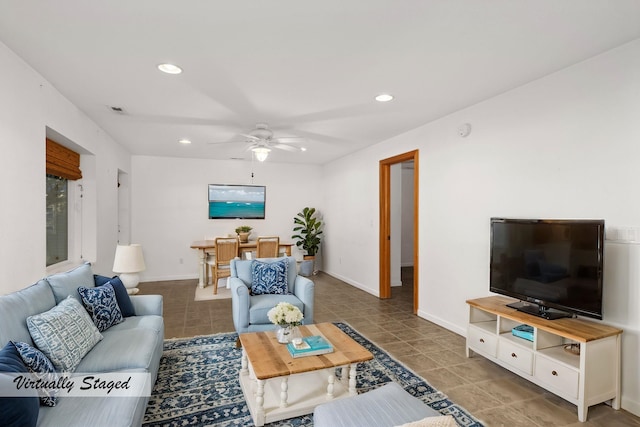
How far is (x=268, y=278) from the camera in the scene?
3.67 m

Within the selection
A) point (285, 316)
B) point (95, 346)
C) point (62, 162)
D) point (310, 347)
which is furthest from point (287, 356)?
point (62, 162)

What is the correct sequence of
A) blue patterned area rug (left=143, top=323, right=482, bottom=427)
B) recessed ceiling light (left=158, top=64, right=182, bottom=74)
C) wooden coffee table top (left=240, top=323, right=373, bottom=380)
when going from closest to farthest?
1. wooden coffee table top (left=240, top=323, right=373, bottom=380)
2. blue patterned area rug (left=143, top=323, right=482, bottom=427)
3. recessed ceiling light (left=158, top=64, right=182, bottom=74)

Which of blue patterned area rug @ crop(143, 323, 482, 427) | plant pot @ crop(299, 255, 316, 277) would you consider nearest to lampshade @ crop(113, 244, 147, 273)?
blue patterned area rug @ crop(143, 323, 482, 427)

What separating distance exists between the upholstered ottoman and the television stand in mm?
1516

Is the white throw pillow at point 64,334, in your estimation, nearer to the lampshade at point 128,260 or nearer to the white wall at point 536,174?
the lampshade at point 128,260

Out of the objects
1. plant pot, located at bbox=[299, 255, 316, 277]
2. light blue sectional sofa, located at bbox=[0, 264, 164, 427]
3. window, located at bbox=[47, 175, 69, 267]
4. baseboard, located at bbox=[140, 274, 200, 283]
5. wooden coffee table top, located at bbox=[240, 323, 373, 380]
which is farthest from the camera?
plant pot, located at bbox=[299, 255, 316, 277]

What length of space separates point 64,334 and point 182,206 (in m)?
5.09

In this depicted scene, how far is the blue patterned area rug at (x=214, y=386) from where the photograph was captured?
2.17m

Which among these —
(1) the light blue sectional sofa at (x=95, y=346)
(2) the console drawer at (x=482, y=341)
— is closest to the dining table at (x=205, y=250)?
(1) the light blue sectional sofa at (x=95, y=346)

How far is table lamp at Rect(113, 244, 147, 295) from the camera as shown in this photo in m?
3.45

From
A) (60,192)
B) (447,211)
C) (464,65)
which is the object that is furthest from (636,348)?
(60,192)

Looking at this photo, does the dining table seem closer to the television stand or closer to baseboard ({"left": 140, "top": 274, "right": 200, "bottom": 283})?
baseboard ({"left": 140, "top": 274, "right": 200, "bottom": 283})

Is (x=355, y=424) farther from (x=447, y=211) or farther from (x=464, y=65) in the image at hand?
(x=447, y=211)

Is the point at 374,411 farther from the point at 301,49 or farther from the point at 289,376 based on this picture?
the point at 301,49
